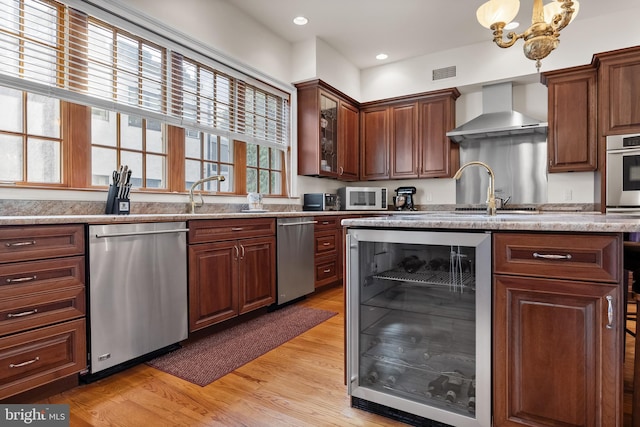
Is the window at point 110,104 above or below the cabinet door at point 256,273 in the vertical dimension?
above

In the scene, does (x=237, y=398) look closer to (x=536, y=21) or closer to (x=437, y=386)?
(x=437, y=386)

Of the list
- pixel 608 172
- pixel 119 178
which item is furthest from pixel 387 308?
pixel 608 172

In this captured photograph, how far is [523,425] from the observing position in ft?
4.50

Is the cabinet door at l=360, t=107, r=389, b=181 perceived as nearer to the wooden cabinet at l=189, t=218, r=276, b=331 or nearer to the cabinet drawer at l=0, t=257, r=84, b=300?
the wooden cabinet at l=189, t=218, r=276, b=331

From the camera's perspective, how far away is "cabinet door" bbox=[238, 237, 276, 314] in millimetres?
2906

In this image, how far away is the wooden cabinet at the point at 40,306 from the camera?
63.6 inches

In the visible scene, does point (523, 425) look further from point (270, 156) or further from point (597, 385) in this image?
point (270, 156)

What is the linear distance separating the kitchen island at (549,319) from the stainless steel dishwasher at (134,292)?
1523 mm

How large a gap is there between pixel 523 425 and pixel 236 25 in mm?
3929

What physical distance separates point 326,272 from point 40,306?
2.74m

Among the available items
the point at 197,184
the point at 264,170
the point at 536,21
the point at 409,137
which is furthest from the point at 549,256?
the point at 409,137

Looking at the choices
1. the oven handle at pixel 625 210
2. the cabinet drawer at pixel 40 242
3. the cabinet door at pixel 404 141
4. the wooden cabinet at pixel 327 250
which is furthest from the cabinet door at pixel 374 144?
the cabinet drawer at pixel 40 242

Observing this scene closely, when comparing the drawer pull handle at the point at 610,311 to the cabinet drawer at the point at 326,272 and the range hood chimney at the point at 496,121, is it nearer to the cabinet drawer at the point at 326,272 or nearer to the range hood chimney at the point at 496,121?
the cabinet drawer at the point at 326,272

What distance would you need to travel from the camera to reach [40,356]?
172 centimetres
